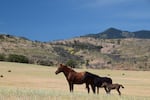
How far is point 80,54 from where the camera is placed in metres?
170

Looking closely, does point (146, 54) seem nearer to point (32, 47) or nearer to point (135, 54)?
point (135, 54)

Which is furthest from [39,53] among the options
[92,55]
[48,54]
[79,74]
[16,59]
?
[79,74]

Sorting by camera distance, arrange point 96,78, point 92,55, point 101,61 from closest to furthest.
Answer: point 96,78 → point 101,61 → point 92,55

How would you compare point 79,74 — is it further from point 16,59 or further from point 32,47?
point 32,47

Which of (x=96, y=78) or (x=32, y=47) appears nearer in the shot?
(x=96, y=78)

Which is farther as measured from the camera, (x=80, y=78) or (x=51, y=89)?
(x=51, y=89)

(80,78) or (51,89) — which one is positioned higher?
(80,78)

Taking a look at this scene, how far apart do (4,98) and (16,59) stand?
72.4m

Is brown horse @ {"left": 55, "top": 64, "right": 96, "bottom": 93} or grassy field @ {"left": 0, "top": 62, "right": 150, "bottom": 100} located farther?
brown horse @ {"left": 55, "top": 64, "right": 96, "bottom": 93}

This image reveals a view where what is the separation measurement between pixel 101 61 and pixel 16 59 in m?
66.1

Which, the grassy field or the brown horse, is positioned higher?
the brown horse

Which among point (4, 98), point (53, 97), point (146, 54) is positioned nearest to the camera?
point (4, 98)

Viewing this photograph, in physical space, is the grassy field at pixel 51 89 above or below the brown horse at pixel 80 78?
below

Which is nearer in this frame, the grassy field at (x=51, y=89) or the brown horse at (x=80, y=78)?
the grassy field at (x=51, y=89)
